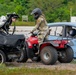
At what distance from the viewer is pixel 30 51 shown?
1435cm

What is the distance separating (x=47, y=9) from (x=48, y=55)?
63.6 meters

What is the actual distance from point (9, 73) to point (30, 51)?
10.3 feet

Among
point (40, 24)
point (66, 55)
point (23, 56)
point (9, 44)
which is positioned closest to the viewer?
point (9, 44)

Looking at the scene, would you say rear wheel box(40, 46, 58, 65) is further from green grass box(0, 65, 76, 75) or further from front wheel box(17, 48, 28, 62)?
green grass box(0, 65, 76, 75)

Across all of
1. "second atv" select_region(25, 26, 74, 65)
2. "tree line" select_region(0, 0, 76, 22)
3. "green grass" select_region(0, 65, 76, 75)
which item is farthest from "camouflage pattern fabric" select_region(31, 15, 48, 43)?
"tree line" select_region(0, 0, 76, 22)

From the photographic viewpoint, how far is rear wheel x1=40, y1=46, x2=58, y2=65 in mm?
14031

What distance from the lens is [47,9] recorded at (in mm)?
77625

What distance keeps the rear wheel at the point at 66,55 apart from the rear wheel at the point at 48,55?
720 millimetres

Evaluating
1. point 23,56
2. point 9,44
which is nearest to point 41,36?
point 23,56

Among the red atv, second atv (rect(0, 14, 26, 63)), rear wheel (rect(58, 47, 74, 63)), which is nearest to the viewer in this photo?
second atv (rect(0, 14, 26, 63))

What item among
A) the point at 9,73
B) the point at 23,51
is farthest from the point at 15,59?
the point at 9,73

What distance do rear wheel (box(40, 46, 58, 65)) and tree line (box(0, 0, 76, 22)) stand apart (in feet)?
193

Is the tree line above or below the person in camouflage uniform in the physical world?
below

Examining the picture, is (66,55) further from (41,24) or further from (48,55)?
(41,24)
